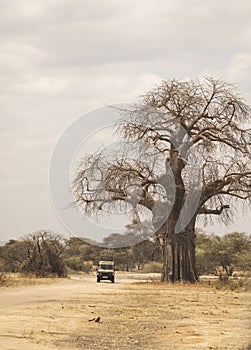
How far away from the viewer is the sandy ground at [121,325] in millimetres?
10742

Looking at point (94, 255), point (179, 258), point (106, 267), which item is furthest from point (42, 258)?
point (94, 255)

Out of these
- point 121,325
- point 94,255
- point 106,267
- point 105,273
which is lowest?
point 121,325

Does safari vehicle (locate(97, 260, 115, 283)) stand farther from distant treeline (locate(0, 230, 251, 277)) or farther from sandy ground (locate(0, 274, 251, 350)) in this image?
sandy ground (locate(0, 274, 251, 350))

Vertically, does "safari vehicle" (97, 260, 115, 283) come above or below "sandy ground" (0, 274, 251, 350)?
above

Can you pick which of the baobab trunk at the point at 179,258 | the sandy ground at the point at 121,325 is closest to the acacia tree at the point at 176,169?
the baobab trunk at the point at 179,258

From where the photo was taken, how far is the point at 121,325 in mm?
13430

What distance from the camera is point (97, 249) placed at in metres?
76.2

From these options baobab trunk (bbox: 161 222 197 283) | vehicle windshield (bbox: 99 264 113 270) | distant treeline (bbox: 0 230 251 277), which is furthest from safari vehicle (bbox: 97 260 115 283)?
baobab trunk (bbox: 161 222 197 283)

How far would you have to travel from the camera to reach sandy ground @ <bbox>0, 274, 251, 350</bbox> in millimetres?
10742

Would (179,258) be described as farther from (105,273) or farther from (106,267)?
(106,267)

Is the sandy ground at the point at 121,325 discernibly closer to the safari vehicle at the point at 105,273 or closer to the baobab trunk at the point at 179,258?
the baobab trunk at the point at 179,258

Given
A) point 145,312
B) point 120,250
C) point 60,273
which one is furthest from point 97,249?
point 145,312

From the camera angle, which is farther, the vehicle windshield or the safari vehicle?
the vehicle windshield

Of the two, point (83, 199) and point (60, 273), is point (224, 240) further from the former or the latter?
point (83, 199)
